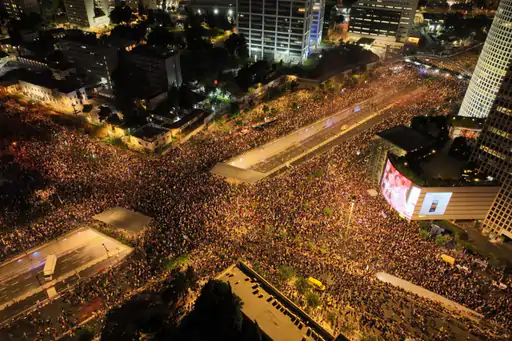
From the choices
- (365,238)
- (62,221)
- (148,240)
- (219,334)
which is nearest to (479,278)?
(365,238)

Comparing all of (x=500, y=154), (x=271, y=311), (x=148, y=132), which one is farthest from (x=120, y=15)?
(x=271, y=311)

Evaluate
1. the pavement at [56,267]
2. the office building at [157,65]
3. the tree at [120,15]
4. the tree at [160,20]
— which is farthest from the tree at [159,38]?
the pavement at [56,267]

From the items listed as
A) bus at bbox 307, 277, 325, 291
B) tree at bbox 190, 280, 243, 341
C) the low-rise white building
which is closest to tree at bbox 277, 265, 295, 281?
bus at bbox 307, 277, 325, 291

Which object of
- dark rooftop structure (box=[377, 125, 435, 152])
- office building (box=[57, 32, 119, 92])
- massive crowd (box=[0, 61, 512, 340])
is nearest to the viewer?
massive crowd (box=[0, 61, 512, 340])

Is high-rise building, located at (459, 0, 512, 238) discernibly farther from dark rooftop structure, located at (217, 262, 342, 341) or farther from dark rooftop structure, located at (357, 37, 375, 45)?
dark rooftop structure, located at (357, 37, 375, 45)

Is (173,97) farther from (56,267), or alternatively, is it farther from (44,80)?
(56,267)

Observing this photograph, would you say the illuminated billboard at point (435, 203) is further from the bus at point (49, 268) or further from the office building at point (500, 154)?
the bus at point (49, 268)
